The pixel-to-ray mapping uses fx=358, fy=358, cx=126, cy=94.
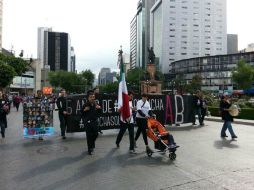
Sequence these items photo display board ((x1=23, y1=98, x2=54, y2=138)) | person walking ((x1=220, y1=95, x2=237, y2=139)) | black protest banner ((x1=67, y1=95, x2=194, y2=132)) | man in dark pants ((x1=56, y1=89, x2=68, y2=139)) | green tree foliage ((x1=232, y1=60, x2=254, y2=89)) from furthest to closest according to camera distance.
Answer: green tree foliage ((x1=232, y1=60, x2=254, y2=89)) < black protest banner ((x1=67, y1=95, x2=194, y2=132)) < person walking ((x1=220, y1=95, x2=237, y2=139)) < man in dark pants ((x1=56, y1=89, x2=68, y2=139)) < photo display board ((x1=23, y1=98, x2=54, y2=138))

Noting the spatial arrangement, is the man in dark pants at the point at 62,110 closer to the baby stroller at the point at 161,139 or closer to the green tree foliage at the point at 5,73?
the baby stroller at the point at 161,139

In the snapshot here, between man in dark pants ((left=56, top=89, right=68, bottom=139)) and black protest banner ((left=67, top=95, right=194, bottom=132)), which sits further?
black protest banner ((left=67, top=95, right=194, bottom=132))

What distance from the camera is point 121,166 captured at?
8250mm

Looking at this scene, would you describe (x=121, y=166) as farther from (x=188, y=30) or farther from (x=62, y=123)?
(x=188, y=30)

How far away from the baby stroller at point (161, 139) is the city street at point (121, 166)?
0.21 metres

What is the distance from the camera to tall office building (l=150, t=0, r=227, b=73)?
14362cm

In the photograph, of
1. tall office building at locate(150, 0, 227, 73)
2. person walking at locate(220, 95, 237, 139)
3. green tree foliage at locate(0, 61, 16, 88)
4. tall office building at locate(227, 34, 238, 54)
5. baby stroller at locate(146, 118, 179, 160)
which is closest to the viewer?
baby stroller at locate(146, 118, 179, 160)

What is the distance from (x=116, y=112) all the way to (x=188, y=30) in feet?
454

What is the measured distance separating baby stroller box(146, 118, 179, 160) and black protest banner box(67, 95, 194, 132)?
456cm

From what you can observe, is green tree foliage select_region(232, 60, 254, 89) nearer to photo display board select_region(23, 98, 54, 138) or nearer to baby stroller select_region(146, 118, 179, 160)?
photo display board select_region(23, 98, 54, 138)

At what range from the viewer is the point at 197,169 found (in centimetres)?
796

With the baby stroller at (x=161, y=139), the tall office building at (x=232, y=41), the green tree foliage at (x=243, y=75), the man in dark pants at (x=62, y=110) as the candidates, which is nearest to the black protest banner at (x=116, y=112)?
the man in dark pants at (x=62, y=110)

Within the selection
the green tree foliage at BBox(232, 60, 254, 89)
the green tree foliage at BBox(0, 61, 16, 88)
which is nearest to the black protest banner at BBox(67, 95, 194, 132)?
the green tree foliage at BBox(0, 61, 16, 88)

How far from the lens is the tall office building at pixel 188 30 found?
143625 millimetres
